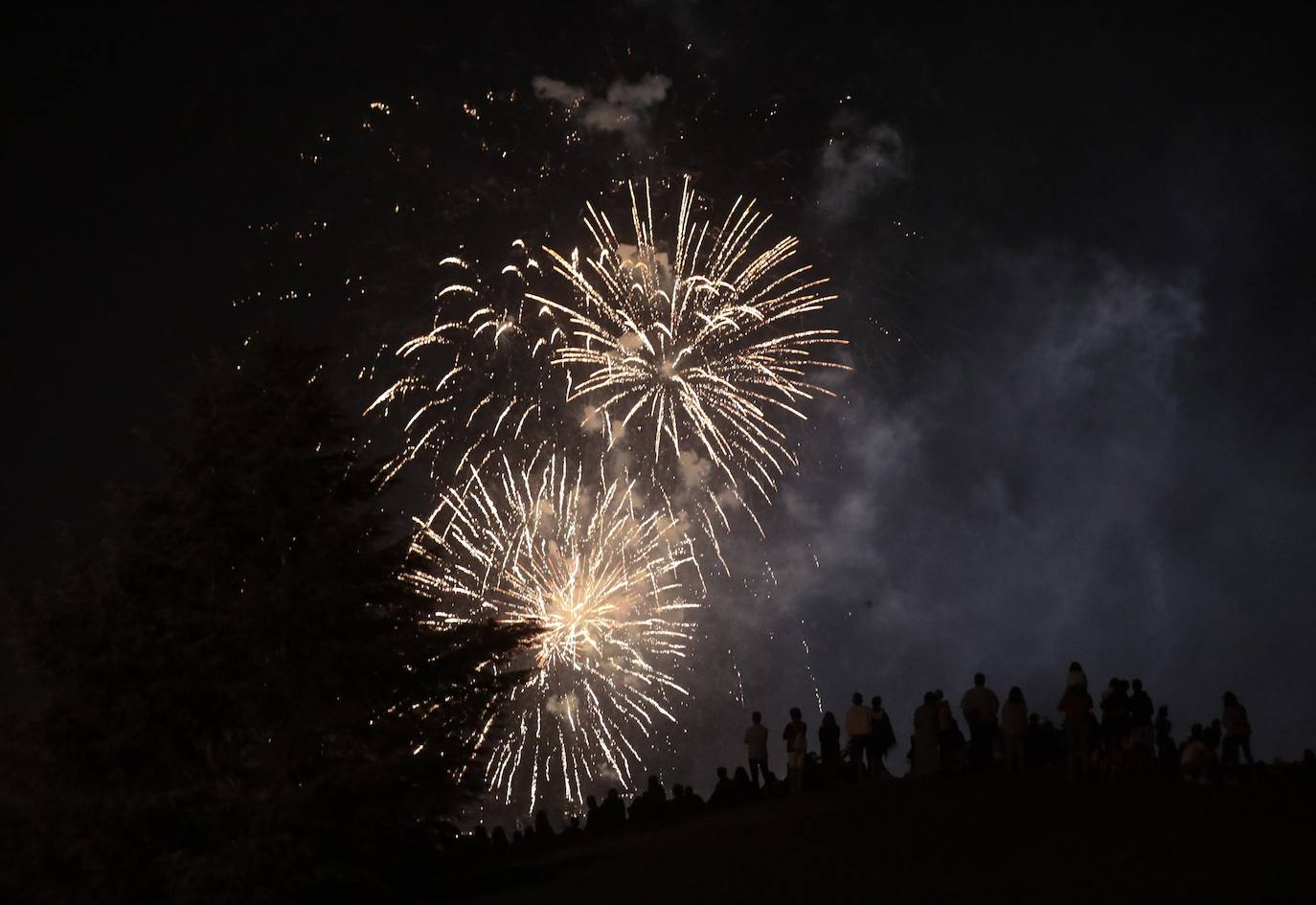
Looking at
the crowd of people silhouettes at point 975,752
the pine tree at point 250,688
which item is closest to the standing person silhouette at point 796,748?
the crowd of people silhouettes at point 975,752

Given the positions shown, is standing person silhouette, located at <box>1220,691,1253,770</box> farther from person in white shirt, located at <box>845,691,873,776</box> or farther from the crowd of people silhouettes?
person in white shirt, located at <box>845,691,873,776</box>

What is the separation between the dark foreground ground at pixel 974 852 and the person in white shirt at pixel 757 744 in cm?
276

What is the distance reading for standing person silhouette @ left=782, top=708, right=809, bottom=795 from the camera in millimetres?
24594

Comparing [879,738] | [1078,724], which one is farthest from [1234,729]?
[879,738]

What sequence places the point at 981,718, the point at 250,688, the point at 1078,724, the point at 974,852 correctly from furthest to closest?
the point at 981,718 → the point at 1078,724 → the point at 250,688 → the point at 974,852

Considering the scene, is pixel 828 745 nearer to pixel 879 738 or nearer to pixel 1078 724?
pixel 879 738

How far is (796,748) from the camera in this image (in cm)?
2459

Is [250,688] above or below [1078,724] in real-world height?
above

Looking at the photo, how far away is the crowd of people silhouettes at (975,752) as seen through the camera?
70.4 feet

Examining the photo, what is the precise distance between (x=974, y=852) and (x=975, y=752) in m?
7.55

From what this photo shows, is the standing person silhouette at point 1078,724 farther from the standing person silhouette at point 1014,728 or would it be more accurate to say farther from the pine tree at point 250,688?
the pine tree at point 250,688

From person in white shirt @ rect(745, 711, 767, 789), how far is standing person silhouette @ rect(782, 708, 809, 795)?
0.38 metres

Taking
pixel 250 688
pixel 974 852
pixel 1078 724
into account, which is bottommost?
A: pixel 974 852

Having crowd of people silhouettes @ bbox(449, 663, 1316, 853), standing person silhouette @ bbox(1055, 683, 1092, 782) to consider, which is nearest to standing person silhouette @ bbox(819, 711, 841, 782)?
crowd of people silhouettes @ bbox(449, 663, 1316, 853)
